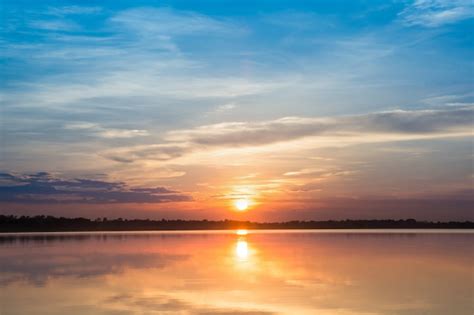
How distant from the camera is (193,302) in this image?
16.1m

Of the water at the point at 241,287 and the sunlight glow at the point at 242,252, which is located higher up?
the sunlight glow at the point at 242,252

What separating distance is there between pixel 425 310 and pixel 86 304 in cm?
831

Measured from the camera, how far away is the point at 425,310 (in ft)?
47.9

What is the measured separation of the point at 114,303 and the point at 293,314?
474 centimetres

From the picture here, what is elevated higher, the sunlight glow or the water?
the sunlight glow

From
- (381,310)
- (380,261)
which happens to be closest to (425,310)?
(381,310)

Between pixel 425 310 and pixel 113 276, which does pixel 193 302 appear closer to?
pixel 425 310

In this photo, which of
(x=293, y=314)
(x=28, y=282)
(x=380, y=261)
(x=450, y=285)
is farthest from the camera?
(x=380, y=261)

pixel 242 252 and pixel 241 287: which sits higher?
pixel 242 252

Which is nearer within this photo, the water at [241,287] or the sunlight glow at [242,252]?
the water at [241,287]

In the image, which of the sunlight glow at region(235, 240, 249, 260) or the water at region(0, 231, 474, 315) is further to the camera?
the sunlight glow at region(235, 240, 249, 260)

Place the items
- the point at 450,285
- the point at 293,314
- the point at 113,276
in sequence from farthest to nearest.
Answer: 1. the point at 113,276
2. the point at 450,285
3. the point at 293,314

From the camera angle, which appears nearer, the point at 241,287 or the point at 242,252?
the point at 241,287

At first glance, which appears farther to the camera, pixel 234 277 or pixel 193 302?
pixel 234 277
